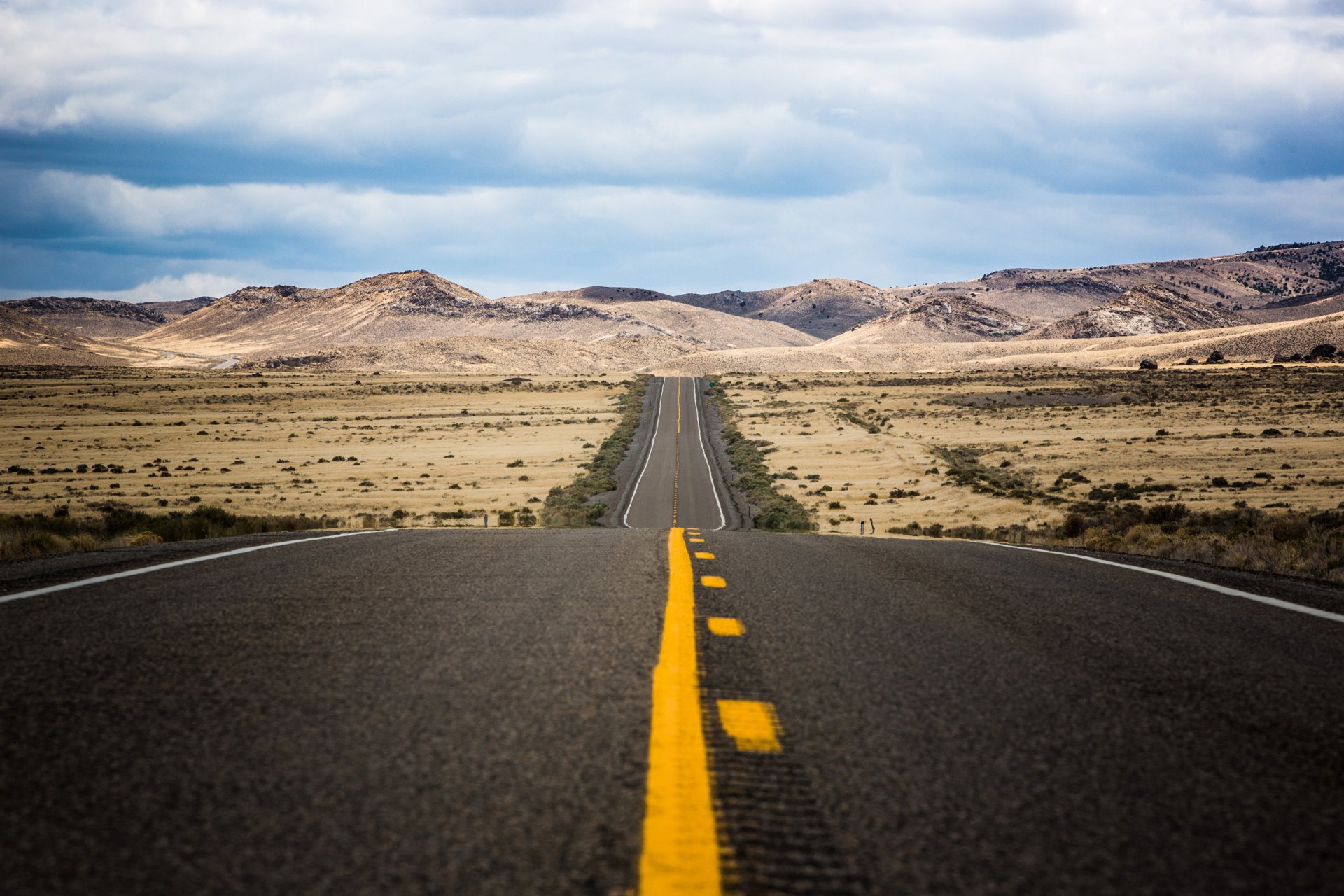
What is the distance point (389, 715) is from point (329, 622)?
1.89 m

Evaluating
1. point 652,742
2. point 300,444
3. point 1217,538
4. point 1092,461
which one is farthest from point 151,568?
point 300,444

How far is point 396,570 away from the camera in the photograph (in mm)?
7301

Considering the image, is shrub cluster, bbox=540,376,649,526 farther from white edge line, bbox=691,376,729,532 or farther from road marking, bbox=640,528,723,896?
road marking, bbox=640,528,723,896

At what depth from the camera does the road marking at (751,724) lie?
3307mm

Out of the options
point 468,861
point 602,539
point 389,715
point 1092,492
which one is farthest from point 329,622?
point 1092,492

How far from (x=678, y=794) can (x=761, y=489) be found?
44.5 m

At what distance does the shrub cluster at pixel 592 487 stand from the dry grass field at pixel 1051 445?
32.5ft

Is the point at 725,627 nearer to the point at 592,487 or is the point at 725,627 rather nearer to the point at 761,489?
the point at 761,489

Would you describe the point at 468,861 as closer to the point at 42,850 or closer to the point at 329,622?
the point at 42,850

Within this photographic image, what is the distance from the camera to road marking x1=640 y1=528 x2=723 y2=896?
7.63ft

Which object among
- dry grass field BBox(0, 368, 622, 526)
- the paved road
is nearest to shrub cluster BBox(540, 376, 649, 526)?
dry grass field BBox(0, 368, 622, 526)

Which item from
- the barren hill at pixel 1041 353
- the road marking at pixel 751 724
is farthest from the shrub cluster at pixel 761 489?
the barren hill at pixel 1041 353

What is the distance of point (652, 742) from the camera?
3.30m

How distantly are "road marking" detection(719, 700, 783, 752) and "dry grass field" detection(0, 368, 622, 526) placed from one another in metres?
25.5
